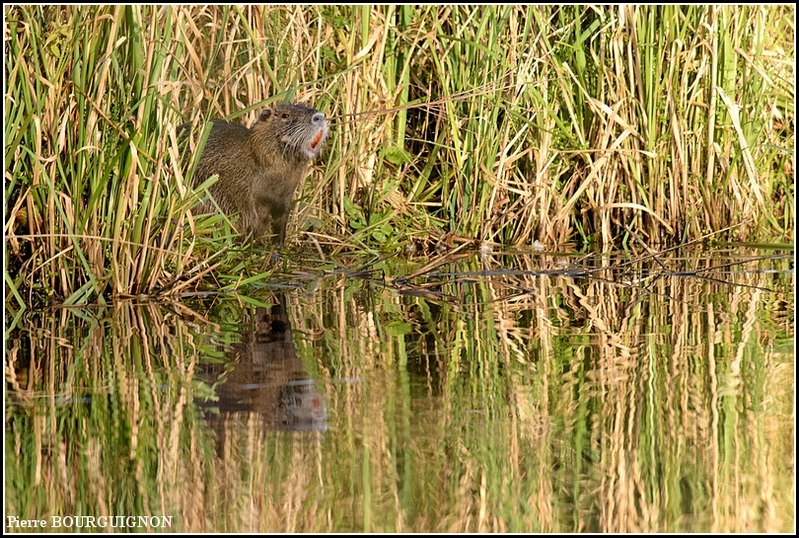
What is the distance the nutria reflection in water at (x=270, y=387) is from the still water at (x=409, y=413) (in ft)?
0.03

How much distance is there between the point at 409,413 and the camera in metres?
2.96

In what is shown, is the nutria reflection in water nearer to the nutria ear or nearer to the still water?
the still water

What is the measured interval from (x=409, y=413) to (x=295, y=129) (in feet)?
9.59

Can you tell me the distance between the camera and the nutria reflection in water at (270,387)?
9.58 feet

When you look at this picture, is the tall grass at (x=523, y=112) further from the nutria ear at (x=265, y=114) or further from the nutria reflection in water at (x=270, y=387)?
the nutria reflection in water at (x=270, y=387)

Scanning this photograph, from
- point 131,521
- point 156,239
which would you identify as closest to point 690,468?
point 131,521

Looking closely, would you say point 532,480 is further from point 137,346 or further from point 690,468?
point 137,346

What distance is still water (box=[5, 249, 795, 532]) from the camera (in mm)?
2354

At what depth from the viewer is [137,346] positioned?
3709mm

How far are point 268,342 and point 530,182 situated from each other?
104 inches

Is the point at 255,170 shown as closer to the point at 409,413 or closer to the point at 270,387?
the point at 270,387

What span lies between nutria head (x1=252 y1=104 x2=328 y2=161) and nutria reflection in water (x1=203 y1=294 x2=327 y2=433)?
1.81 meters

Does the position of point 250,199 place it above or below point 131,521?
above

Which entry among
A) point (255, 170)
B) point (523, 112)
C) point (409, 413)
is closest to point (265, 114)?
point (255, 170)
